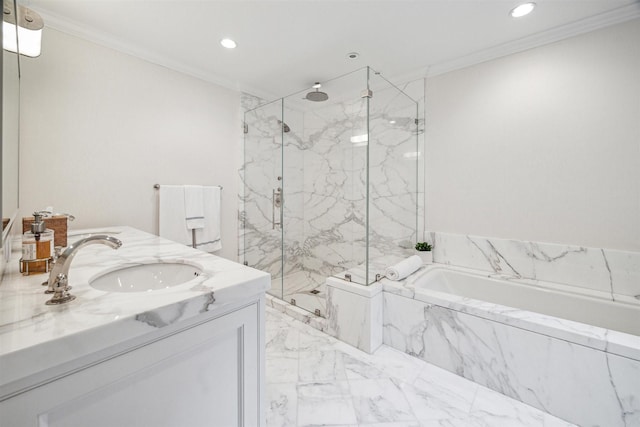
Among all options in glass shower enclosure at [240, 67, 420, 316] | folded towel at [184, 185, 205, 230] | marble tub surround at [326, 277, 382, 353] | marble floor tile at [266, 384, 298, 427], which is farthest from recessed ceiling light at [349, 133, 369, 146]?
marble floor tile at [266, 384, 298, 427]

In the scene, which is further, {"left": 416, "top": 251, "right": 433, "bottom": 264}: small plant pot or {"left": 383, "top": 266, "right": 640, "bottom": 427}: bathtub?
{"left": 416, "top": 251, "right": 433, "bottom": 264}: small plant pot

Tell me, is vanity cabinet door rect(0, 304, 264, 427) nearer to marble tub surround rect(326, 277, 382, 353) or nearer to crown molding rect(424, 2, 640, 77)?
marble tub surround rect(326, 277, 382, 353)

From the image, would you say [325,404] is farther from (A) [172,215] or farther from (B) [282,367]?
(A) [172,215]

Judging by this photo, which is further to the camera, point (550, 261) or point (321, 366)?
point (550, 261)

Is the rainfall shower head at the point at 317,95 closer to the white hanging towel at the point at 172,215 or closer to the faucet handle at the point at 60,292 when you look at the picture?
the white hanging towel at the point at 172,215

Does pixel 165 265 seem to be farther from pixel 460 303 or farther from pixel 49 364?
pixel 460 303

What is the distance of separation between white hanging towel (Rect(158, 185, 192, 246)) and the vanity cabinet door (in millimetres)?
1816

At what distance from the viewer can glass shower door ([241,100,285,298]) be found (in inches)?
111

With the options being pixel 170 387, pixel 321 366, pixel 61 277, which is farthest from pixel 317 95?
pixel 170 387

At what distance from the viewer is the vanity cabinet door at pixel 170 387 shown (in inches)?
20.0

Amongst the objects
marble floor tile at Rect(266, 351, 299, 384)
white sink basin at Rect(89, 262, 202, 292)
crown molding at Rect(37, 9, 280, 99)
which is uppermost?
crown molding at Rect(37, 9, 280, 99)

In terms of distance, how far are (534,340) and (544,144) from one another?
1.45m

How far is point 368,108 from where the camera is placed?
2104mm

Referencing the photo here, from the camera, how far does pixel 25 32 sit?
132 cm
